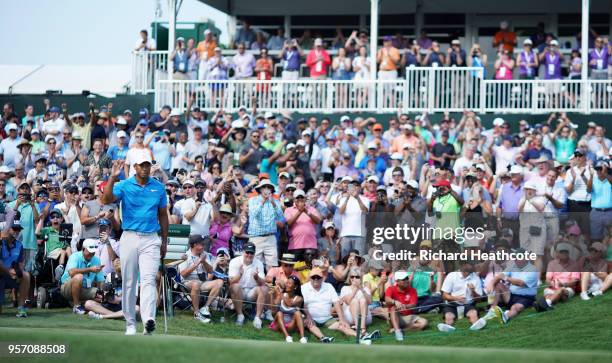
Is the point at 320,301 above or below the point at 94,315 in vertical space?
above

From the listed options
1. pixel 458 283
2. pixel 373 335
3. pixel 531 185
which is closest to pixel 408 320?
pixel 373 335

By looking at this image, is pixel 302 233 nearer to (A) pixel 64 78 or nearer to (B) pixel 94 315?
(B) pixel 94 315

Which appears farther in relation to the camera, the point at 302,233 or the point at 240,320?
the point at 302,233

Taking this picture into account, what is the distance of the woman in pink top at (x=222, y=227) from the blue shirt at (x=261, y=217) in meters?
0.37

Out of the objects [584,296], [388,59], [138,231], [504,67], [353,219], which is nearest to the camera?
[138,231]

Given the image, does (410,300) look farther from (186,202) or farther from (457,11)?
(457,11)

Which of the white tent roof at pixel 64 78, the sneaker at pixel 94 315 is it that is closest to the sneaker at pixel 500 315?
the sneaker at pixel 94 315

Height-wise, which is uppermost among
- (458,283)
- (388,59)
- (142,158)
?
(388,59)

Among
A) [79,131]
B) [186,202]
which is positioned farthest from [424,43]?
[186,202]

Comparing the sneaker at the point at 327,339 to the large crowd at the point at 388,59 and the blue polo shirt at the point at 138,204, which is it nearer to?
the blue polo shirt at the point at 138,204

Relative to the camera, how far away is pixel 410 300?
56.9 ft

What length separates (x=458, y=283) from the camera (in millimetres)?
17375

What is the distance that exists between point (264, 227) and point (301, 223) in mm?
674

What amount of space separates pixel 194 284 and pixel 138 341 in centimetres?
779
